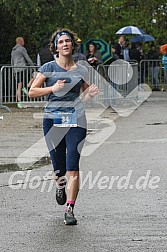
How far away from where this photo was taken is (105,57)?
28.6 m

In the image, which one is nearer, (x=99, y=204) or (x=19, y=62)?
(x=99, y=204)

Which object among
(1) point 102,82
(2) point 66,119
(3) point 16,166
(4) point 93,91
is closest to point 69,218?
(2) point 66,119

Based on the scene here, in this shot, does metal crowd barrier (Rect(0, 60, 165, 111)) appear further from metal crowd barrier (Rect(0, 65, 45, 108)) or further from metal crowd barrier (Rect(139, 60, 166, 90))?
metal crowd barrier (Rect(139, 60, 166, 90))

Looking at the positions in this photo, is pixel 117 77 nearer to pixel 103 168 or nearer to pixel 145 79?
pixel 145 79

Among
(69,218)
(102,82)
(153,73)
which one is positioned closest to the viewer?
(69,218)

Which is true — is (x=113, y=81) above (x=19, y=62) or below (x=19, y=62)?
below

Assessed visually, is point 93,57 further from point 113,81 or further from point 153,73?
point 153,73

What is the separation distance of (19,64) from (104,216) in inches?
614

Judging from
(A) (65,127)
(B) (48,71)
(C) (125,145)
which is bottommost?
(C) (125,145)

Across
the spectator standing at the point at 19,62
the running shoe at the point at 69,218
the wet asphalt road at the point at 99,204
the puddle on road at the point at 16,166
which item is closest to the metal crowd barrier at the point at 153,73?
the spectator standing at the point at 19,62

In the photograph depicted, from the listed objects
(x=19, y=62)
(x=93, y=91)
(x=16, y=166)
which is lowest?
(x=16, y=166)

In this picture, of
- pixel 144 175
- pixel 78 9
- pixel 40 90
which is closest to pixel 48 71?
pixel 40 90

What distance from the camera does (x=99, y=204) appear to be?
30.8ft

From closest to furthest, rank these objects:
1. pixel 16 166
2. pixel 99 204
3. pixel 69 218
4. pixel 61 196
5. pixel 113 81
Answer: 1. pixel 69 218
2. pixel 61 196
3. pixel 99 204
4. pixel 16 166
5. pixel 113 81
